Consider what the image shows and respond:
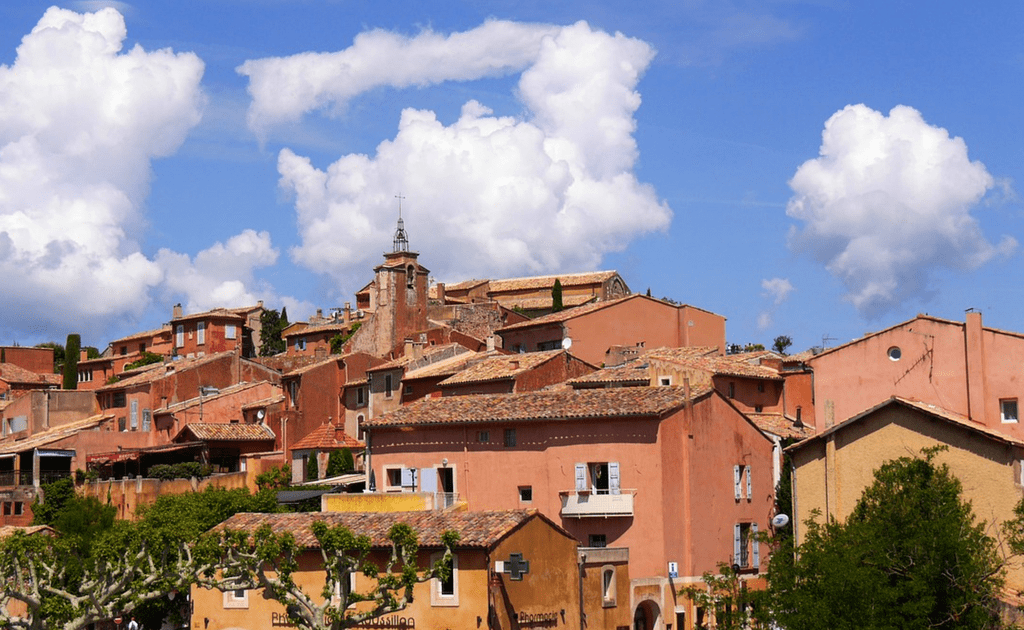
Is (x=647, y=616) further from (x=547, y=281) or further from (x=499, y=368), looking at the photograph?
(x=547, y=281)

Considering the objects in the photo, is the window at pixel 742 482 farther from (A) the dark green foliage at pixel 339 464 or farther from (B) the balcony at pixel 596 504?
(A) the dark green foliage at pixel 339 464

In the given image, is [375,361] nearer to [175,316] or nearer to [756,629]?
[175,316]

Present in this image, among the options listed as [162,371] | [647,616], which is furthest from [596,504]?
[162,371]

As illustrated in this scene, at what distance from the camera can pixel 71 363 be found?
106 m

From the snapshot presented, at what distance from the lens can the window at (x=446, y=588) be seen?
43562mm

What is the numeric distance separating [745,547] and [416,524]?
51.1 feet

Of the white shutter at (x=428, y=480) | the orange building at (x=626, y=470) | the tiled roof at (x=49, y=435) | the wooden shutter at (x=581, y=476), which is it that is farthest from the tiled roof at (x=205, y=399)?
the wooden shutter at (x=581, y=476)

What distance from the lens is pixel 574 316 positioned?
257ft

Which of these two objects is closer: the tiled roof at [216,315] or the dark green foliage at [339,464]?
the dark green foliage at [339,464]

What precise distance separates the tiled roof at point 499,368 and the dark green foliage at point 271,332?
43791mm

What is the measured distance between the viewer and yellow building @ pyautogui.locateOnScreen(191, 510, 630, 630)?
141 feet

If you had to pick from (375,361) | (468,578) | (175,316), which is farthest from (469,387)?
(175,316)

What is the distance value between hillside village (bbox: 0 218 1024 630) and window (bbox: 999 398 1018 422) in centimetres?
9

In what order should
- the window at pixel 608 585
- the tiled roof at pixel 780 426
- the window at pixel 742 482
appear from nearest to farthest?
1. the window at pixel 608 585
2. the window at pixel 742 482
3. the tiled roof at pixel 780 426
